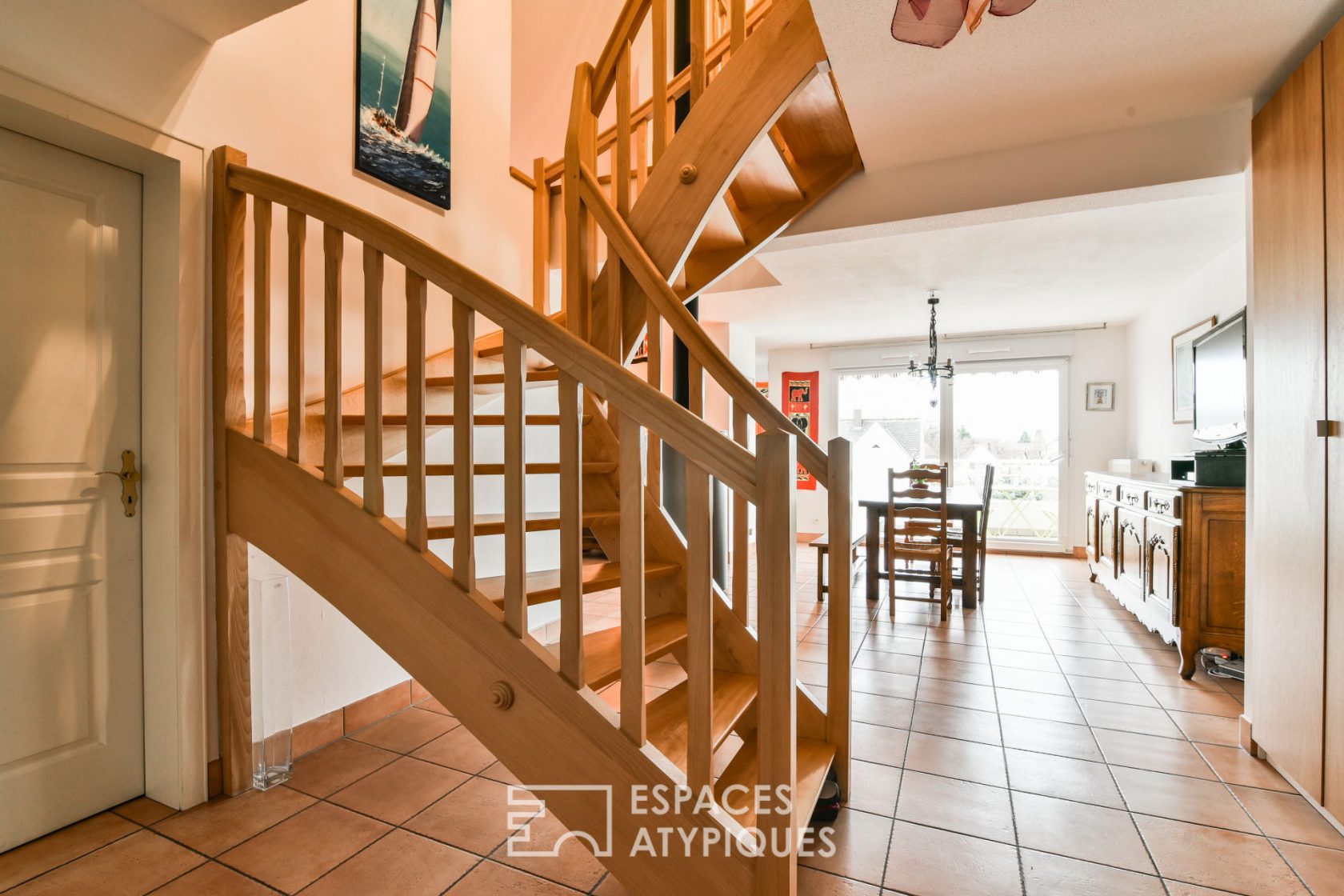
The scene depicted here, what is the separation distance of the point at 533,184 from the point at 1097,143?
2677 millimetres

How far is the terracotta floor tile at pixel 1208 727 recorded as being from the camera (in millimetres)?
2494

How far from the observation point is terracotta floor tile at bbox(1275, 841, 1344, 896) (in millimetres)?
1652

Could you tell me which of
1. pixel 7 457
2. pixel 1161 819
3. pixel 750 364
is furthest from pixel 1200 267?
pixel 7 457

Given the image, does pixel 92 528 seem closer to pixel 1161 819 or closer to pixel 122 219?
pixel 122 219

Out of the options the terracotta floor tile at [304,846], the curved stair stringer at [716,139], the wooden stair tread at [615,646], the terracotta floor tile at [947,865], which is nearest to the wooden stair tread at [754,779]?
the terracotta floor tile at [947,865]

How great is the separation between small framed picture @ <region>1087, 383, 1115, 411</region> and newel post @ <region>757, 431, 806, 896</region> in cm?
661

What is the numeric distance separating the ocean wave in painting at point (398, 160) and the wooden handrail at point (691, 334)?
86cm

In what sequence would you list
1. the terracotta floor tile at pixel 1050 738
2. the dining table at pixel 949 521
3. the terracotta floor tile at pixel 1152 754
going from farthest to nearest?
1. the dining table at pixel 949 521
2. the terracotta floor tile at pixel 1050 738
3. the terracotta floor tile at pixel 1152 754

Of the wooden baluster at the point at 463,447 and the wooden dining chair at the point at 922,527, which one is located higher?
the wooden baluster at the point at 463,447

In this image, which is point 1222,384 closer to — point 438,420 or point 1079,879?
point 1079,879

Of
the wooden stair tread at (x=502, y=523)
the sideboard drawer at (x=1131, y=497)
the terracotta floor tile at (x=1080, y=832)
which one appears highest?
the wooden stair tread at (x=502, y=523)

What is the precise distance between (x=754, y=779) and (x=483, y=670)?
79cm

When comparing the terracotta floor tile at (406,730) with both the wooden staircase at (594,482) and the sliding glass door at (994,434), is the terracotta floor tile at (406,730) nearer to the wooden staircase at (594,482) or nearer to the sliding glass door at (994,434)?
the wooden staircase at (594,482)

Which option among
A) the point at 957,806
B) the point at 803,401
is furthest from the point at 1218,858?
the point at 803,401
